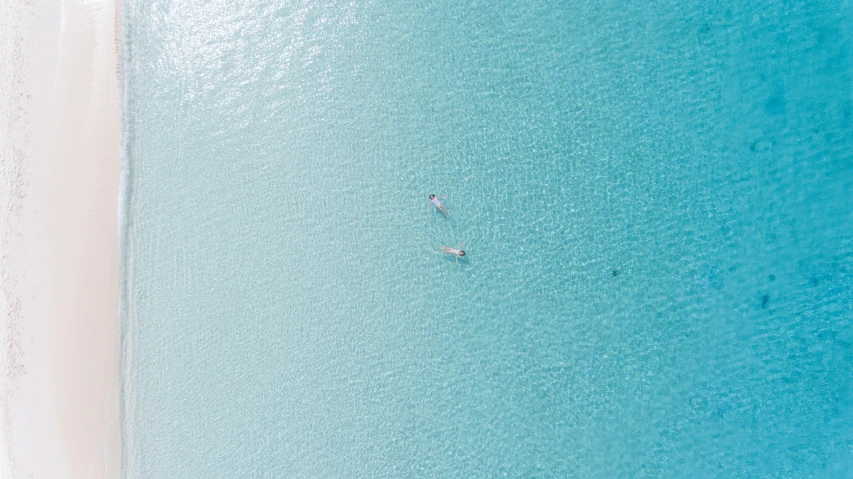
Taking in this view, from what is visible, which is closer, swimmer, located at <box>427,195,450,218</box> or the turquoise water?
the turquoise water

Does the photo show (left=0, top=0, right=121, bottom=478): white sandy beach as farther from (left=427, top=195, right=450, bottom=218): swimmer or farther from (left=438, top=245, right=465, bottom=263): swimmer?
(left=438, top=245, right=465, bottom=263): swimmer

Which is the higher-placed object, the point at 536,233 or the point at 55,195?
the point at 55,195

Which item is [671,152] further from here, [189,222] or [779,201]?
[189,222]

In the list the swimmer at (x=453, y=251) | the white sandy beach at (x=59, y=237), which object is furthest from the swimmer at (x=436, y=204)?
the white sandy beach at (x=59, y=237)

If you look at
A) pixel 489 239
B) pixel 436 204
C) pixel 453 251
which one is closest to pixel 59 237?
pixel 436 204

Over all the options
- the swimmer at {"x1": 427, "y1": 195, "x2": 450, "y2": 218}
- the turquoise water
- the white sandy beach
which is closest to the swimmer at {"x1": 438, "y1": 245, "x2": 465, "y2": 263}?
the turquoise water

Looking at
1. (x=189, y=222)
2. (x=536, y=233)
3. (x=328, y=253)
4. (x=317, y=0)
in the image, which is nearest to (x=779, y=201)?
(x=536, y=233)
